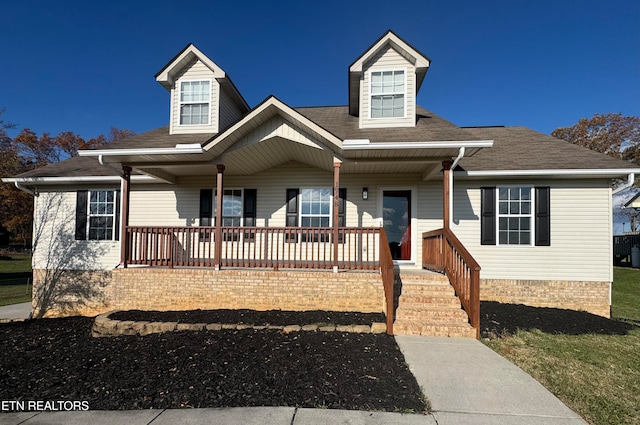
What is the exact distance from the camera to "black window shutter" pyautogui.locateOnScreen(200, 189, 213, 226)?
9.55 meters

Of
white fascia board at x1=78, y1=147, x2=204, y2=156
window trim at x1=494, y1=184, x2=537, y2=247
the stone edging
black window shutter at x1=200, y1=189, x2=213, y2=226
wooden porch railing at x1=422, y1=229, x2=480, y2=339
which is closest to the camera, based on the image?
wooden porch railing at x1=422, y1=229, x2=480, y2=339

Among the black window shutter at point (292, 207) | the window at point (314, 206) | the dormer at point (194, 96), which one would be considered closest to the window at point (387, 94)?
the window at point (314, 206)

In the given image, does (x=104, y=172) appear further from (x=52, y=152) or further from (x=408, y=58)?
(x=52, y=152)

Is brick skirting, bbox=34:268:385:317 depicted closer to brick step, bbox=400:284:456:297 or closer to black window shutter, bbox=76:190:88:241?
brick step, bbox=400:284:456:297

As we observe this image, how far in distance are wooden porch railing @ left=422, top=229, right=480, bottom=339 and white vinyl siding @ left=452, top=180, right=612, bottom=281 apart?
180 centimetres

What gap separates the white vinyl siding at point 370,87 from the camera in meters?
8.26

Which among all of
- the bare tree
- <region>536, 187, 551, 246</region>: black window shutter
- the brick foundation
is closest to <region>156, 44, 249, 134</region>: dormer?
the bare tree

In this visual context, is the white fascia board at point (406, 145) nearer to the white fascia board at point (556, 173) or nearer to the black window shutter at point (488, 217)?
the white fascia board at point (556, 173)

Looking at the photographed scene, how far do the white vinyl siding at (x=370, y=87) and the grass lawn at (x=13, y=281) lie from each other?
14.2 m

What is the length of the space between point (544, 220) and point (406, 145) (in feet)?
14.1

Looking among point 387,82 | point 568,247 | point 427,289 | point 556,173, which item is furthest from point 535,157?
point 427,289

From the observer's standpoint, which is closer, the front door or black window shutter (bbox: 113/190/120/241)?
the front door

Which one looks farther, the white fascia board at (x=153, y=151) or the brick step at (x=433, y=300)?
the white fascia board at (x=153, y=151)

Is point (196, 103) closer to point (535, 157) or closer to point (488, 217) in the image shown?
point (488, 217)
